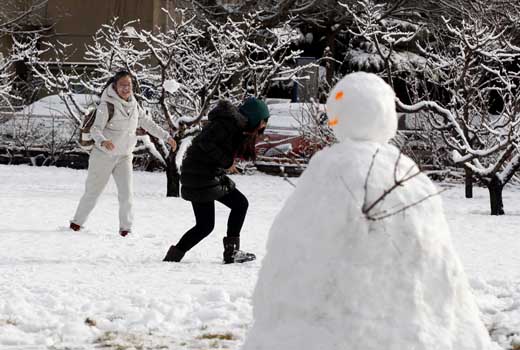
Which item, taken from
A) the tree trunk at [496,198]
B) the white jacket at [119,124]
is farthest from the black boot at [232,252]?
the tree trunk at [496,198]

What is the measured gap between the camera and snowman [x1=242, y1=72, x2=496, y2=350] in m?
3.46

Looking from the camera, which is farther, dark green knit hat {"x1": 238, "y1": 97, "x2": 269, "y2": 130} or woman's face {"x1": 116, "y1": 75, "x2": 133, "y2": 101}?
woman's face {"x1": 116, "y1": 75, "x2": 133, "y2": 101}

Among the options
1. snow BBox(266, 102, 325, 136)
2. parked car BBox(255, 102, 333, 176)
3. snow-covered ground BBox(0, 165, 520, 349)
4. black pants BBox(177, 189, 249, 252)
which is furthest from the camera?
snow BBox(266, 102, 325, 136)

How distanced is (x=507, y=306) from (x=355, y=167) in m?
3.01

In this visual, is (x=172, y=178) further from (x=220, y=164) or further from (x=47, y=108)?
(x=220, y=164)

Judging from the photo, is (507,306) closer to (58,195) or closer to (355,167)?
(355,167)

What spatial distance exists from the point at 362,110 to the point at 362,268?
Answer: 682mm

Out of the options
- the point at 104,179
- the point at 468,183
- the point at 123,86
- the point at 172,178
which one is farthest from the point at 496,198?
the point at 123,86

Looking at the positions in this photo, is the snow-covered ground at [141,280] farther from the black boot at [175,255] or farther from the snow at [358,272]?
the snow at [358,272]

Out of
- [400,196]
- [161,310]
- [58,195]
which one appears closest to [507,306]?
[161,310]

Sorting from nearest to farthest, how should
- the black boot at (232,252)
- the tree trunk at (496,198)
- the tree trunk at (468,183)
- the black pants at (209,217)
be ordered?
the black pants at (209,217) < the black boot at (232,252) < the tree trunk at (496,198) < the tree trunk at (468,183)

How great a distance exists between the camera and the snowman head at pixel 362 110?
12.6 feet

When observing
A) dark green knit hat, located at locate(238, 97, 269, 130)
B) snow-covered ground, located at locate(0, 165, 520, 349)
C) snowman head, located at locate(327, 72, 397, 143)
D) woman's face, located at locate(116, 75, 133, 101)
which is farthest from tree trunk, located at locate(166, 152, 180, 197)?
snowman head, located at locate(327, 72, 397, 143)

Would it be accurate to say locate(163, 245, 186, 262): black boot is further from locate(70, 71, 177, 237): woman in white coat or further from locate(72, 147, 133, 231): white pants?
locate(72, 147, 133, 231): white pants
